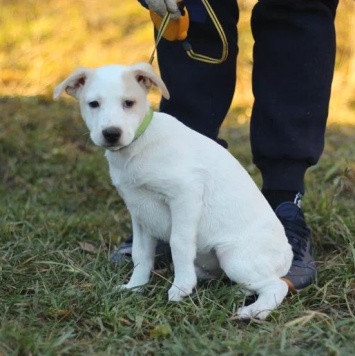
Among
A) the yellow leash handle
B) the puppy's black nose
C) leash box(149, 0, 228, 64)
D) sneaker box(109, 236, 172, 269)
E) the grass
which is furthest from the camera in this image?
sneaker box(109, 236, 172, 269)

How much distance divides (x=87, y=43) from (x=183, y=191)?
18.0ft

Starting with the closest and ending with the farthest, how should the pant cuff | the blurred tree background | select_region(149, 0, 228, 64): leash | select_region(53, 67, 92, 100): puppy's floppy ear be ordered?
select_region(53, 67, 92, 100): puppy's floppy ear
select_region(149, 0, 228, 64): leash
the pant cuff
the blurred tree background

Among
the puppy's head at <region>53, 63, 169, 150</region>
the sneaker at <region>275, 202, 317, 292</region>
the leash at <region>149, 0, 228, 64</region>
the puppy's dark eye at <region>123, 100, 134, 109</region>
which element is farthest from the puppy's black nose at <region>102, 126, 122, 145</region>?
the sneaker at <region>275, 202, 317, 292</region>

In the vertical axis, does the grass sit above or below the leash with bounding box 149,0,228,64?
below

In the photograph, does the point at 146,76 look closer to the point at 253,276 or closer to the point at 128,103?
the point at 128,103

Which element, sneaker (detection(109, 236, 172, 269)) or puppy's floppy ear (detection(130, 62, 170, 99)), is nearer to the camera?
puppy's floppy ear (detection(130, 62, 170, 99))

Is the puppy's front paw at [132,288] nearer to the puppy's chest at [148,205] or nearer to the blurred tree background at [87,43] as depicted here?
the puppy's chest at [148,205]

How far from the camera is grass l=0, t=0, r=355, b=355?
2.34 meters

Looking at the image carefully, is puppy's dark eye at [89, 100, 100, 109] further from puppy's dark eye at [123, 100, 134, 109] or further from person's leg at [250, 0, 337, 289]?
person's leg at [250, 0, 337, 289]

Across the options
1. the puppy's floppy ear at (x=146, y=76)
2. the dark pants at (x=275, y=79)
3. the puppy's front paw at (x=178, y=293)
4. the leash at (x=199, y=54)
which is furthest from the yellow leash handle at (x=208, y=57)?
the puppy's front paw at (x=178, y=293)

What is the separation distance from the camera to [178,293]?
267 cm

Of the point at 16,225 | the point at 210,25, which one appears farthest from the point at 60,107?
the point at 210,25

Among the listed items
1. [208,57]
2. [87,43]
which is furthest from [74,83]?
[87,43]

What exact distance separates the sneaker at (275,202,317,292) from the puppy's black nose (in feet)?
2.61
